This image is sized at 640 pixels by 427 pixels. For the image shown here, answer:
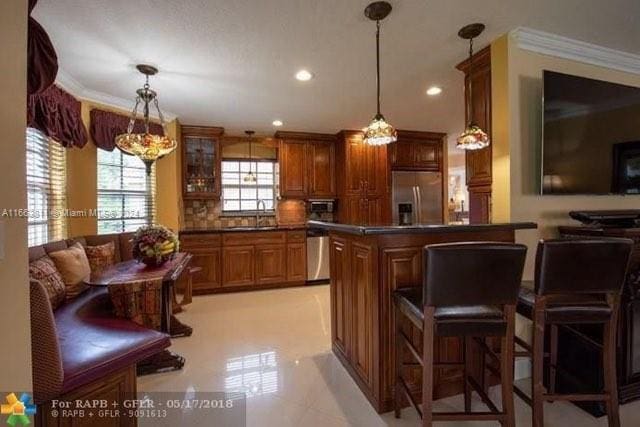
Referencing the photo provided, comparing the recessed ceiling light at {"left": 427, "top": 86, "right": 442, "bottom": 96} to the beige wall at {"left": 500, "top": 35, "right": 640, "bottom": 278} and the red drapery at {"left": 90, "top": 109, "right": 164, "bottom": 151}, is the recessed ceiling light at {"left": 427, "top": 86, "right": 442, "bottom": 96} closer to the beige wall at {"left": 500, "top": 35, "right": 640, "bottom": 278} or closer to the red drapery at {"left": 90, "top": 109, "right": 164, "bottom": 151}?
the beige wall at {"left": 500, "top": 35, "right": 640, "bottom": 278}

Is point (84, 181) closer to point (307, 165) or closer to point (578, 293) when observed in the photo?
point (307, 165)

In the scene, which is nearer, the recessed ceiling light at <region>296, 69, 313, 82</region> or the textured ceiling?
the textured ceiling

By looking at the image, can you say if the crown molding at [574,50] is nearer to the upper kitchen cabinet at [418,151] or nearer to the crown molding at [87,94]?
the upper kitchen cabinet at [418,151]

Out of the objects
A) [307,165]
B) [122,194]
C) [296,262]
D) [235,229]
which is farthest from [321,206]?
[122,194]

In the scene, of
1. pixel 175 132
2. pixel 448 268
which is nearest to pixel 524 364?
pixel 448 268

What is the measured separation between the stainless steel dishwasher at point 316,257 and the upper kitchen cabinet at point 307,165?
72cm

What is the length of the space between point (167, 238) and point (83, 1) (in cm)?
169

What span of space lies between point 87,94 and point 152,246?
2035 mm

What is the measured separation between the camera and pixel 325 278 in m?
4.91

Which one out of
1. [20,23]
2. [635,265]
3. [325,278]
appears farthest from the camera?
[325,278]

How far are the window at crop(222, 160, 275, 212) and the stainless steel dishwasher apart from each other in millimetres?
1016

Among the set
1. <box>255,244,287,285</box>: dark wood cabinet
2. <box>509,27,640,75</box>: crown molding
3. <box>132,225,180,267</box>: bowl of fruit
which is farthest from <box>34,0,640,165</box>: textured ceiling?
<box>255,244,287,285</box>: dark wood cabinet

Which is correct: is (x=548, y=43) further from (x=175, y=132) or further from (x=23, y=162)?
(x=175, y=132)

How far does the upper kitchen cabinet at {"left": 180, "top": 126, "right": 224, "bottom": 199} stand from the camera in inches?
181
